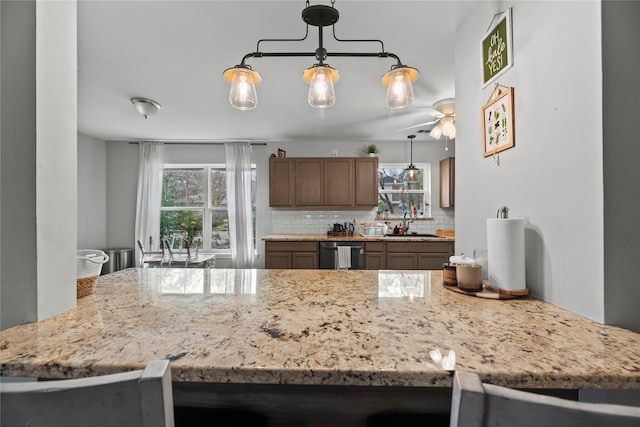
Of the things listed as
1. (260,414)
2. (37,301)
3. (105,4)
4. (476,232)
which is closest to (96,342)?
(37,301)

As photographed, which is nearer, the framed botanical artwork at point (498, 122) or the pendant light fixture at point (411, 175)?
the framed botanical artwork at point (498, 122)

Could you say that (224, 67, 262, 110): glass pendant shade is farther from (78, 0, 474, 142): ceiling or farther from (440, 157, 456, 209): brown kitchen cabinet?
(440, 157, 456, 209): brown kitchen cabinet

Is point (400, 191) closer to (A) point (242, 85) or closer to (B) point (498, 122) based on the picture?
(B) point (498, 122)

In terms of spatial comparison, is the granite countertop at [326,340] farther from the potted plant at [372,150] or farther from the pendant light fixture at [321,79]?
the potted plant at [372,150]

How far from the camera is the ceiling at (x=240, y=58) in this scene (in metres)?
1.71

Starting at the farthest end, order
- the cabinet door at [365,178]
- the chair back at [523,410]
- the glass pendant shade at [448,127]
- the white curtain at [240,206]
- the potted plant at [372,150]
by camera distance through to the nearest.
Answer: the white curtain at [240,206], the potted plant at [372,150], the cabinet door at [365,178], the glass pendant shade at [448,127], the chair back at [523,410]

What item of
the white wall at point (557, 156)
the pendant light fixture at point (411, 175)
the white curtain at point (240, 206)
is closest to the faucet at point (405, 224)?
the pendant light fixture at point (411, 175)

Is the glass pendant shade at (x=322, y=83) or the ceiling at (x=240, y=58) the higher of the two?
the ceiling at (x=240, y=58)

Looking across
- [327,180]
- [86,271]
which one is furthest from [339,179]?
[86,271]

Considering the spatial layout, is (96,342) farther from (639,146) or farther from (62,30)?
(639,146)

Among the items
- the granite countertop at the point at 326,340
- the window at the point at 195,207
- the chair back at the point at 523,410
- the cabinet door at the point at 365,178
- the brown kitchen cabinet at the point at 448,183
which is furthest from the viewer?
the window at the point at 195,207

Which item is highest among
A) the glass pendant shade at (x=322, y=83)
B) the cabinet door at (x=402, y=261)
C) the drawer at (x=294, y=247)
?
the glass pendant shade at (x=322, y=83)

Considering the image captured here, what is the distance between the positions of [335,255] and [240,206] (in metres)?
1.88

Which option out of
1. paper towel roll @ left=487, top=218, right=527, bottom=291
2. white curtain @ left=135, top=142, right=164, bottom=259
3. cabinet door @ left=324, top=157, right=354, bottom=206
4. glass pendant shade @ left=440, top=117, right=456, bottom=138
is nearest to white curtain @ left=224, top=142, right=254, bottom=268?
→ white curtain @ left=135, top=142, right=164, bottom=259
